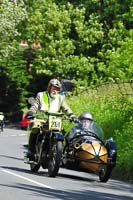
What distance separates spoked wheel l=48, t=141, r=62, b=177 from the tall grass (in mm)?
2693

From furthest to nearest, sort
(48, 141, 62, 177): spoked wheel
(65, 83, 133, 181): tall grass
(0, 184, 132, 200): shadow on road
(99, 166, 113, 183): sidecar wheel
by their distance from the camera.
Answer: (65, 83, 133, 181): tall grass
(99, 166, 113, 183): sidecar wheel
(48, 141, 62, 177): spoked wheel
(0, 184, 132, 200): shadow on road

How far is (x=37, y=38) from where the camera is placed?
59750 millimetres

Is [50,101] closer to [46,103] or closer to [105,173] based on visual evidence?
[46,103]

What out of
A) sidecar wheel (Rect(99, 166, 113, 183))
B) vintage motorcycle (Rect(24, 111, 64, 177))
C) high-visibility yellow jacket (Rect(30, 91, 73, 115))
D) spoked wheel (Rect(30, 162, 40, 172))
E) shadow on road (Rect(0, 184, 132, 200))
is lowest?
shadow on road (Rect(0, 184, 132, 200))

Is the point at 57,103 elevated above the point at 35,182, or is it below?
above

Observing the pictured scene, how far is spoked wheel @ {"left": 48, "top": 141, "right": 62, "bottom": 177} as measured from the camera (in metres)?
15.0

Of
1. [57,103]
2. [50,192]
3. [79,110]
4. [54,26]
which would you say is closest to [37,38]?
Result: [54,26]

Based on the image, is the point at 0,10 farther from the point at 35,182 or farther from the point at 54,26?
the point at 35,182

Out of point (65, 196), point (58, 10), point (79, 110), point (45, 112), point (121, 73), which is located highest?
point (58, 10)

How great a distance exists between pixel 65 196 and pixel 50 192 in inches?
16.8

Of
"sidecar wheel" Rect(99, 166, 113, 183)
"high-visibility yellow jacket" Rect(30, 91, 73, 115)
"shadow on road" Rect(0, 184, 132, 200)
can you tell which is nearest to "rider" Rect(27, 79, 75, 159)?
"high-visibility yellow jacket" Rect(30, 91, 73, 115)

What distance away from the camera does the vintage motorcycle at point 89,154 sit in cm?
1552

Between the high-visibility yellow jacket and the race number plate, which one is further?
the high-visibility yellow jacket

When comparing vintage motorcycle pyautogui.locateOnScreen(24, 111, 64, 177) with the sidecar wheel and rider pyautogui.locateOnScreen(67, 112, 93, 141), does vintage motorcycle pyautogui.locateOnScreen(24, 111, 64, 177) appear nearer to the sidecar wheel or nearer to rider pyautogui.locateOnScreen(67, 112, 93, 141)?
rider pyautogui.locateOnScreen(67, 112, 93, 141)
